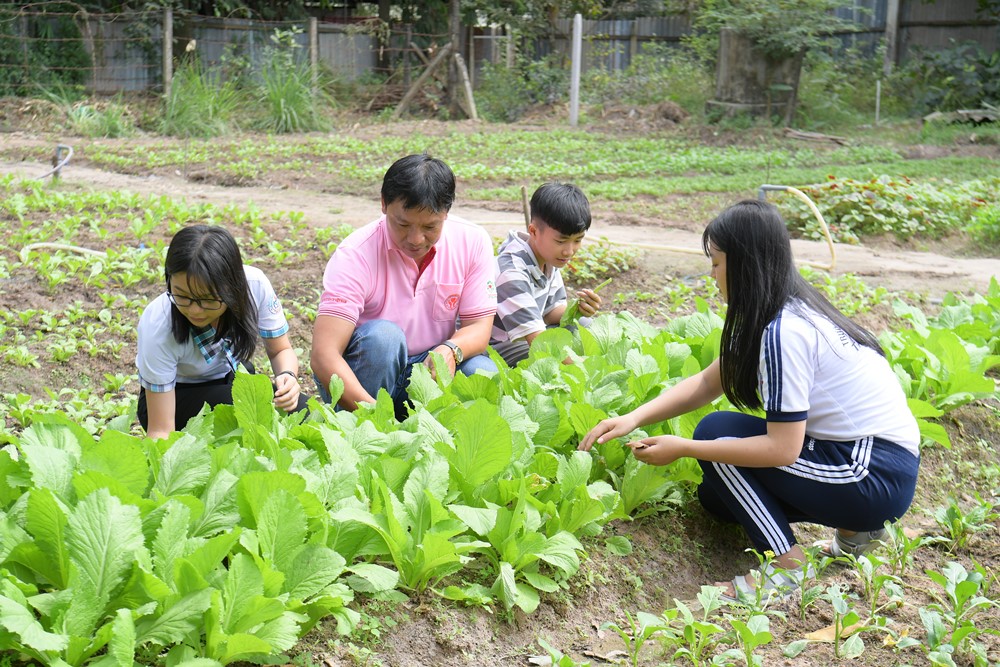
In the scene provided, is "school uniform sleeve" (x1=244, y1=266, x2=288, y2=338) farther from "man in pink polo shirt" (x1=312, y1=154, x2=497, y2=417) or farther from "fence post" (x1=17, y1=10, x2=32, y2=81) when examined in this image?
"fence post" (x1=17, y1=10, x2=32, y2=81)

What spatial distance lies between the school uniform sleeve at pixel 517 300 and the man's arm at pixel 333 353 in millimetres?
758

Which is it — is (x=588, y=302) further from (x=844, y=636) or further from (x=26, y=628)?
(x=26, y=628)

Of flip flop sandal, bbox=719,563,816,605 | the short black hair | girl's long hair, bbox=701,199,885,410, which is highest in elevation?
the short black hair

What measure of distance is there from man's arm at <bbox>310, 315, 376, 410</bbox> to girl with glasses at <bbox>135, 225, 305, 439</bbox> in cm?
11

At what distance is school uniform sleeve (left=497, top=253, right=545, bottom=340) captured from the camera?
4141 millimetres

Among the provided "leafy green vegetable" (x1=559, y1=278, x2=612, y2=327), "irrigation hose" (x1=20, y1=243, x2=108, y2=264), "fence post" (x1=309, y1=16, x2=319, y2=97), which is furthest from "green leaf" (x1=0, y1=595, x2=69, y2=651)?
"fence post" (x1=309, y1=16, x2=319, y2=97)

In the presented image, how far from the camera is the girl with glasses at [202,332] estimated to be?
3.04 meters

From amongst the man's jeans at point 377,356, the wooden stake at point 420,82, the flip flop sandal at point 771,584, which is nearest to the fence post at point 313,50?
the wooden stake at point 420,82

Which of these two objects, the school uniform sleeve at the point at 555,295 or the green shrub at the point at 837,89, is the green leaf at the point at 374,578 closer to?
the school uniform sleeve at the point at 555,295

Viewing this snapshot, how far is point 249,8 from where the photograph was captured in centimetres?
1803

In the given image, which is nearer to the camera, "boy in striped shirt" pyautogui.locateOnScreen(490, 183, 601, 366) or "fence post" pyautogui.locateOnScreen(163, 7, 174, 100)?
"boy in striped shirt" pyautogui.locateOnScreen(490, 183, 601, 366)

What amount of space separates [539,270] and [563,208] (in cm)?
40

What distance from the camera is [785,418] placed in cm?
268


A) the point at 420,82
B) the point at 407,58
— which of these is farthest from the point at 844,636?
the point at 407,58
